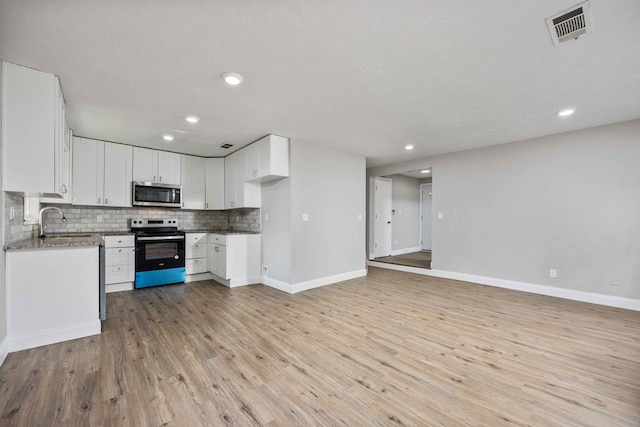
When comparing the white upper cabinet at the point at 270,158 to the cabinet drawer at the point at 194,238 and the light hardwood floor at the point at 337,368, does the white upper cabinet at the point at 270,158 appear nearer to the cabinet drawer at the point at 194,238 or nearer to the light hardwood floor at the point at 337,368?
the cabinet drawer at the point at 194,238

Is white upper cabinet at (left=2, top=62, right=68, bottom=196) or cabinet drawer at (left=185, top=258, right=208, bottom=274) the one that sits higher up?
white upper cabinet at (left=2, top=62, right=68, bottom=196)

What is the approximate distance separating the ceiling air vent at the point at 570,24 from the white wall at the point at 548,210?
285cm

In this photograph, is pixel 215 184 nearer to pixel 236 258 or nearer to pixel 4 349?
pixel 236 258

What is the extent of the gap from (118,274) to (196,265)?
1.17m

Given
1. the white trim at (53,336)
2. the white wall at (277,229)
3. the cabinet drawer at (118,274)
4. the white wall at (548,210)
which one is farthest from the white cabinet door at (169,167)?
the white wall at (548,210)

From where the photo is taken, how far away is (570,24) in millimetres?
1757

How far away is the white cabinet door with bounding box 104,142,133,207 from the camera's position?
442cm

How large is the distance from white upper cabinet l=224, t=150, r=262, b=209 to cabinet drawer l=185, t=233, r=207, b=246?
0.74 m

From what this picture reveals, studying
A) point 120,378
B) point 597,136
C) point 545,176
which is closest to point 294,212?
point 120,378

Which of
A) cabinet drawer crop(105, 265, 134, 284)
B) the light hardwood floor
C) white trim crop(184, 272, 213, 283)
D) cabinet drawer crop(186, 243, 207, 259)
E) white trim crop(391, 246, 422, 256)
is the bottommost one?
the light hardwood floor

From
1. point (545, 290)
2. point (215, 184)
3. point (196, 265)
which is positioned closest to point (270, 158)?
point (215, 184)

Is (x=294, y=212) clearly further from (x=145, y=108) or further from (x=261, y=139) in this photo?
(x=145, y=108)

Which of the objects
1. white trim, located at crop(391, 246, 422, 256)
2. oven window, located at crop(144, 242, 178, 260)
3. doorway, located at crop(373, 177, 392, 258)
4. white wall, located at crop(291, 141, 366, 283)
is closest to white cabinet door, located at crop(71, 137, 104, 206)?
oven window, located at crop(144, 242, 178, 260)

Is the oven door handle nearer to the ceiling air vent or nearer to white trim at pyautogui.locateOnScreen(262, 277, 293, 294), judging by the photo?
white trim at pyautogui.locateOnScreen(262, 277, 293, 294)
